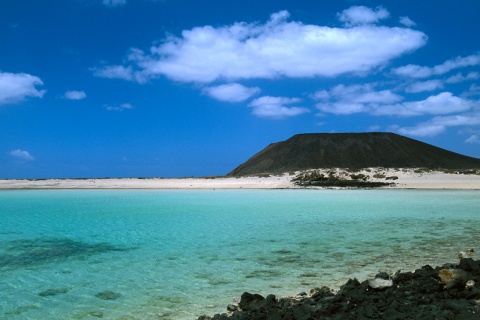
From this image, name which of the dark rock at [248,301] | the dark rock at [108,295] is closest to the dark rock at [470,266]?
the dark rock at [248,301]

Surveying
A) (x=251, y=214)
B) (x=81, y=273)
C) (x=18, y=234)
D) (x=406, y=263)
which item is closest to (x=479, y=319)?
(x=406, y=263)

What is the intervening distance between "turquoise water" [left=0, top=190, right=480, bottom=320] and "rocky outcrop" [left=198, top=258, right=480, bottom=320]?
99cm

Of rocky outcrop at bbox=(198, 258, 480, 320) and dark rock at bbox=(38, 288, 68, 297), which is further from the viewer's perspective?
dark rock at bbox=(38, 288, 68, 297)

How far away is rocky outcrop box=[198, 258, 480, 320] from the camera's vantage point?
4887 mm

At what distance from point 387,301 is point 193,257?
5.52 meters

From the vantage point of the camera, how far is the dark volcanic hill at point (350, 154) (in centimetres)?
8825

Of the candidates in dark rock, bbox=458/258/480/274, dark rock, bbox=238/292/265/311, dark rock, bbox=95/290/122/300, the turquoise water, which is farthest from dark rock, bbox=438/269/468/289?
dark rock, bbox=95/290/122/300

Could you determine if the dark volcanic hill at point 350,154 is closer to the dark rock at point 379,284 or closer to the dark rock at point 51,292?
the dark rock at point 51,292

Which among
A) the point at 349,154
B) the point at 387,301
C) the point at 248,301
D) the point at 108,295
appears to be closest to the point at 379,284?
the point at 387,301

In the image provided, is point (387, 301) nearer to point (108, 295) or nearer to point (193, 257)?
point (108, 295)

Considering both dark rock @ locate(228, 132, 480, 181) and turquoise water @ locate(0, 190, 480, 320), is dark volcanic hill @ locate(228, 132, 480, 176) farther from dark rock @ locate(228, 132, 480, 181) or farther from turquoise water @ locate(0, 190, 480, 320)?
turquoise water @ locate(0, 190, 480, 320)

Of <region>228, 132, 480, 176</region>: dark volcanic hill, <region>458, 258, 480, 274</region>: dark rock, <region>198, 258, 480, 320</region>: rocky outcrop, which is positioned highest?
<region>228, 132, 480, 176</region>: dark volcanic hill

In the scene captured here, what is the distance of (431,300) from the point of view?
532 cm

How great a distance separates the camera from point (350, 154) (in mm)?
93938
